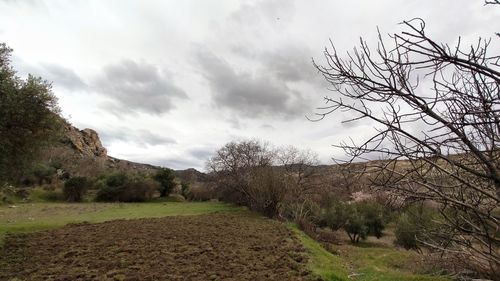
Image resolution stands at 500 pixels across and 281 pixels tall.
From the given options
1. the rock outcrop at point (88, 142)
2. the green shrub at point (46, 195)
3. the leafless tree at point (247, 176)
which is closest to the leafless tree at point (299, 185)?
the leafless tree at point (247, 176)

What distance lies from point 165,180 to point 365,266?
3772 cm

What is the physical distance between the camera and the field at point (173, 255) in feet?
36.8

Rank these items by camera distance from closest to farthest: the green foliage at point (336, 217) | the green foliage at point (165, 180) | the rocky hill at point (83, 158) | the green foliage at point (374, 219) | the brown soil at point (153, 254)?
the brown soil at point (153, 254), the green foliage at point (374, 219), the green foliage at point (336, 217), the rocky hill at point (83, 158), the green foliage at point (165, 180)

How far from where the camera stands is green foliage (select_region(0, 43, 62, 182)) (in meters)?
14.9

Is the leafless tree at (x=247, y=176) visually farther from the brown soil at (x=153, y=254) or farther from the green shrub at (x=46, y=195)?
the green shrub at (x=46, y=195)

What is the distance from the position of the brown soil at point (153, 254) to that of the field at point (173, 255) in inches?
1.1

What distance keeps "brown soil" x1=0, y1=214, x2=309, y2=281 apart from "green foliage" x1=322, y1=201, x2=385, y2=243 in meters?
10.9

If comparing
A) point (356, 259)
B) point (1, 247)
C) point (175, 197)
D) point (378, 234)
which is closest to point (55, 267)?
point (1, 247)

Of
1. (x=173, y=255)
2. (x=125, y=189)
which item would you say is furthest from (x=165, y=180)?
(x=173, y=255)

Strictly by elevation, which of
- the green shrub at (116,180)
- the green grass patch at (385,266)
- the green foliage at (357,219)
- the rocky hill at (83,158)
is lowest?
the green grass patch at (385,266)

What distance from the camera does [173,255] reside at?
1394 cm

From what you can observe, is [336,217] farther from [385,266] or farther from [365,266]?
[365,266]

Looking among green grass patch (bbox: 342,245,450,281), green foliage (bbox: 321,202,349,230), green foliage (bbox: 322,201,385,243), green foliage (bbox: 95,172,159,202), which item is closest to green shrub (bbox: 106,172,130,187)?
green foliage (bbox: 95,172,159,202)

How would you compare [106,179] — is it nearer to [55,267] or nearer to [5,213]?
[5,213]
